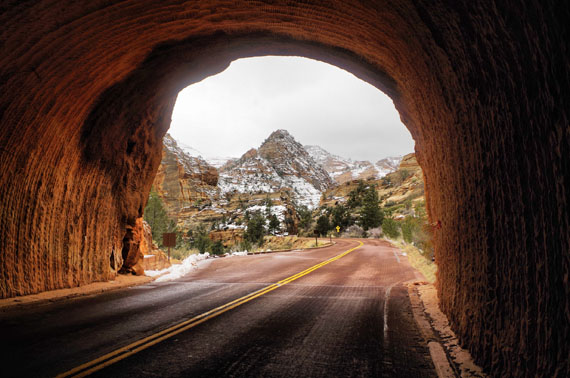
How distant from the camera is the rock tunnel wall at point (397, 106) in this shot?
8.34 feet

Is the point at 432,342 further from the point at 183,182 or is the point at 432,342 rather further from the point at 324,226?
the point at 183,182

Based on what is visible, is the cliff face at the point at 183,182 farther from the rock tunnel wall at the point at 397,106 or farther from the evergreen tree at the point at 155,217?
the rock tunnel wall at the point at 397,106

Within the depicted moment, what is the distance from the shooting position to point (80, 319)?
233 inches

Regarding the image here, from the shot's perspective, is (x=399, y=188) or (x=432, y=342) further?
(x=399, y=188)

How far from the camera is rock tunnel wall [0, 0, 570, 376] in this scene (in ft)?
8.34

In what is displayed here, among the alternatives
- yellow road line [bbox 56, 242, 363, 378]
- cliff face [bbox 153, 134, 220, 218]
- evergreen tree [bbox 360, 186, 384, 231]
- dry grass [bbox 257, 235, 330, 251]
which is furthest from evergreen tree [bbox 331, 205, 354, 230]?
yellow road line [bbox 56, 242, 363, 378]

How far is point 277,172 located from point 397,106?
12006 centimetres

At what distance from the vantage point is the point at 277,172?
5054 inches

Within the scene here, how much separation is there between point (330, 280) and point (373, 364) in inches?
282

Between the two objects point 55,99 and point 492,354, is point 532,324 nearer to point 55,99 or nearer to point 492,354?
point 492,354

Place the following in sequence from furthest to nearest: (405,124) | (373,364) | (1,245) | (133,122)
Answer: (133,122)
(405,124)
(1,245)
(373,364)

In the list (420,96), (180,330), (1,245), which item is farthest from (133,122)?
(420,96)

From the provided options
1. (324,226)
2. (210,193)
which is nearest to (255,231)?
(324,226)

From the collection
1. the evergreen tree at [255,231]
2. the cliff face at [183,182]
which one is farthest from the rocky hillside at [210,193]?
the evergreen tree at [255,231]
